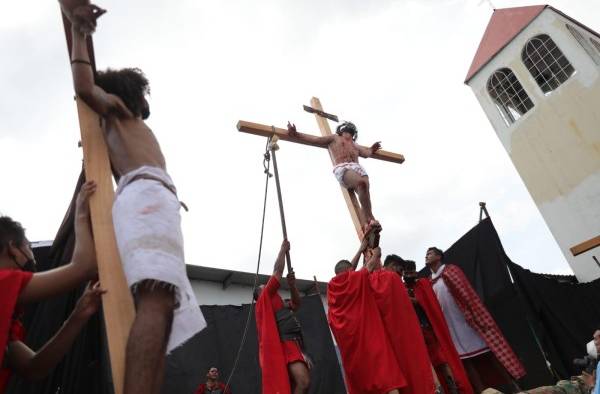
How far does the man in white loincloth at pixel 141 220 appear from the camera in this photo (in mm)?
1256

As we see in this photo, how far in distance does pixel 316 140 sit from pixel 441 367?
9.91 feet

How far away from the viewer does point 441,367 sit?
4.45 metres

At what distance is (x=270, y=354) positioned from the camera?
13.4 feet

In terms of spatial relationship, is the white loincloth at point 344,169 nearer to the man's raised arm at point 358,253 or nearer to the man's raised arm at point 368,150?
the man's raised arm at point 368,150

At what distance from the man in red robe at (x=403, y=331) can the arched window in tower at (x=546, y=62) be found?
12744mm

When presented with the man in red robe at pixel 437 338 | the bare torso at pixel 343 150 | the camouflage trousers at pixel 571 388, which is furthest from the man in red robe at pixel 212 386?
the camouflage trousers at pixel 571 388

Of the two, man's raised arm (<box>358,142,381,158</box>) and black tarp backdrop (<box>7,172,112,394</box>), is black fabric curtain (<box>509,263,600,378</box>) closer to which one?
man's raised arm (<box>358,142,381,158</box>)

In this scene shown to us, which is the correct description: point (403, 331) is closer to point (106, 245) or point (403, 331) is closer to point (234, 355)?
point (106, 245)

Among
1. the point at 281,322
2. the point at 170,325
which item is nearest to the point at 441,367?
the point at 281,322

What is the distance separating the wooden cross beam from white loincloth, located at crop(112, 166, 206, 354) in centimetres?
7

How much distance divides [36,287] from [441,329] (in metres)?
4.22

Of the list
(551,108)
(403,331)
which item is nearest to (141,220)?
(403,331)

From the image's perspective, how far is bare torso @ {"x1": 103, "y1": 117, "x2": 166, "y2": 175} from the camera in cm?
159

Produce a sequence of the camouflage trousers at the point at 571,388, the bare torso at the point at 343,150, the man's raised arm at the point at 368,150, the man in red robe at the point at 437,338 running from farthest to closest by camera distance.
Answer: the man's raised arm at the point at 368,150 < the bare torso at the point at 343,150 < the man in red robe at the point at 437,338 < the camouflage trousers at the point at 571,388
